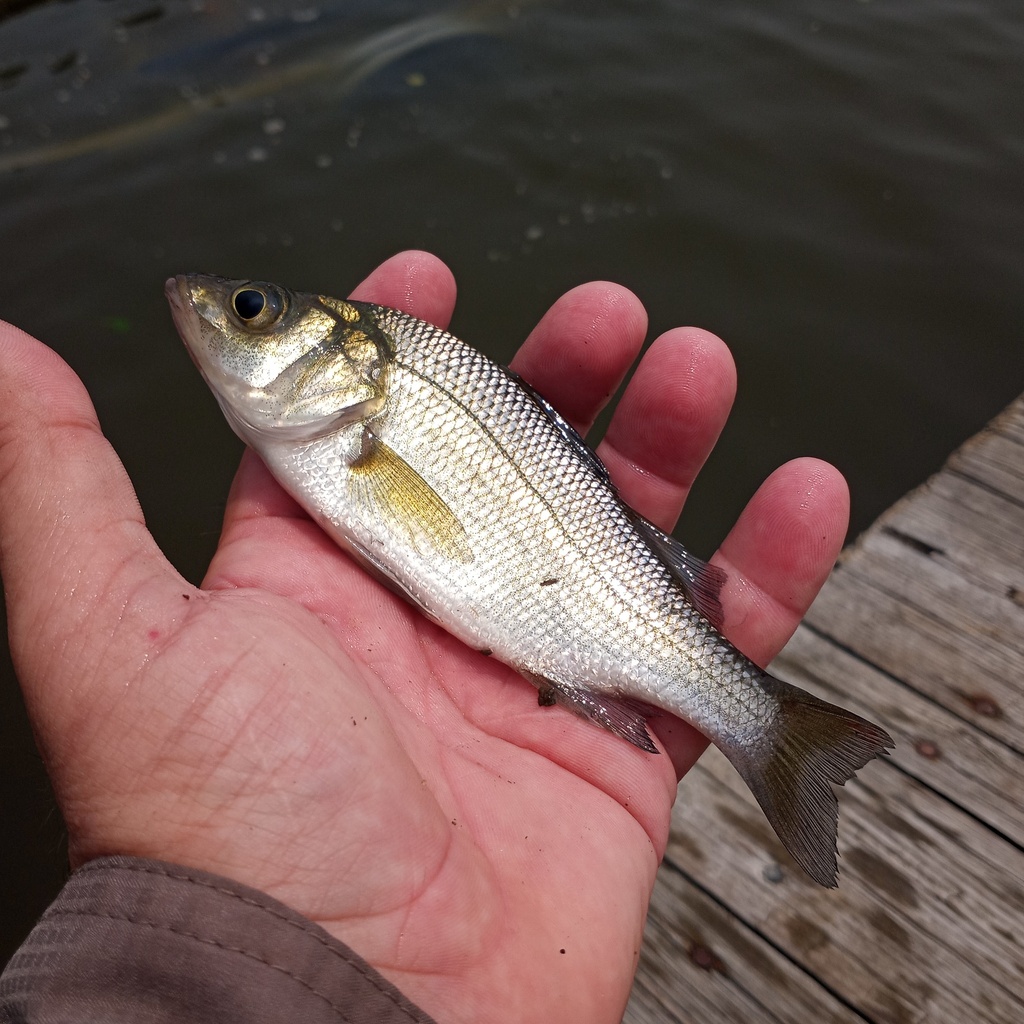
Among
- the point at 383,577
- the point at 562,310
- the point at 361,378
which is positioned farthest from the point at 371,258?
the point at 383,577

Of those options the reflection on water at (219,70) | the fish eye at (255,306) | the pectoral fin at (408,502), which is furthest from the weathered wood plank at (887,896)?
the reflection on water at (219,70)

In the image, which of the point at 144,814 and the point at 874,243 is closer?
the point at 144,814

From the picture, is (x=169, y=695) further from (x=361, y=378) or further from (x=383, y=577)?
(x=361, y=378)

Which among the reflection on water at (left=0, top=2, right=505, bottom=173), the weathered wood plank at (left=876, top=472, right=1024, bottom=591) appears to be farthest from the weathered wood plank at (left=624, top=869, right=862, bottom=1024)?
the reflection on water at (left=0, top=2, right=505, bottom=173)

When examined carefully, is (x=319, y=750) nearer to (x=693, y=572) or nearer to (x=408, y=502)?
(x=408, y=502)

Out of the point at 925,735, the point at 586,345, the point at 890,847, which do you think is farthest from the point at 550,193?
the point at 890,847

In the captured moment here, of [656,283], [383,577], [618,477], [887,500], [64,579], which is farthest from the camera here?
[656,283]

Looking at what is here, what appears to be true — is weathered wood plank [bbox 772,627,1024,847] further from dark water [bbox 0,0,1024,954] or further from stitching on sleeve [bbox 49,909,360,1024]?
stitching on sleeve [bbox 49,909,360,1024]
